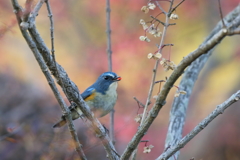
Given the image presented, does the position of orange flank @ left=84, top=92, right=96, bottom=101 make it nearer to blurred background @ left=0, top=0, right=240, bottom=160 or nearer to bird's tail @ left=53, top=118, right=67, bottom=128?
bird's tail @ left=53, top=118, right=67, bottom=128

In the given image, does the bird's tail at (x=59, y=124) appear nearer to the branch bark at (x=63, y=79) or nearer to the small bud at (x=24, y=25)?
the branch bark at (x=63, y=79)

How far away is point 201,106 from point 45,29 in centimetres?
424

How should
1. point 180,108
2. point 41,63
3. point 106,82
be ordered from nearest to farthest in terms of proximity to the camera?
point 41,63 < point 180,108 < point 106,82

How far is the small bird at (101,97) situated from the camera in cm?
372

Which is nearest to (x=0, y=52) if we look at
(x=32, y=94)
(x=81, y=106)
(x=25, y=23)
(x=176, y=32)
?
(x=32, y=94)

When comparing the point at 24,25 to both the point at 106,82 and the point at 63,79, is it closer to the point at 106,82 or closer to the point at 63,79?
→ the point at 63,79

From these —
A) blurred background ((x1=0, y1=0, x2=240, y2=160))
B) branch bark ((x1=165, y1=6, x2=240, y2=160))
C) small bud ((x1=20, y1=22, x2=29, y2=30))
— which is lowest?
small bud ((x1=20, y1=22, x2=29, y2=30))

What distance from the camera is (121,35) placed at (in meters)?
6.58

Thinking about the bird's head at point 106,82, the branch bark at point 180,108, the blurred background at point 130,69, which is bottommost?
the branch bark at point 180,108

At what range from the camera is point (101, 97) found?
12.5 feet

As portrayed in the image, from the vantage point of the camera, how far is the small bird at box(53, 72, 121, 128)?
12.2 ft

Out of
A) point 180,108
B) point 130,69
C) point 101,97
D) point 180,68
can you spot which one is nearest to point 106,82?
point 101,97

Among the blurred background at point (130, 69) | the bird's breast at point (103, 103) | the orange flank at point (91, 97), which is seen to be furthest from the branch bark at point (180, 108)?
the blurred background at point (130, 69)

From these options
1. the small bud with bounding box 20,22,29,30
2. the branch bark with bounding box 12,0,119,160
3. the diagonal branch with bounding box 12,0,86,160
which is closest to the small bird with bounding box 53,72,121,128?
the branch bark with bounding box 12,0,119,160
